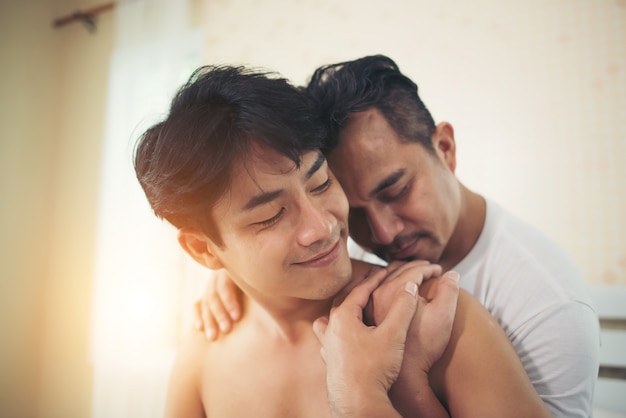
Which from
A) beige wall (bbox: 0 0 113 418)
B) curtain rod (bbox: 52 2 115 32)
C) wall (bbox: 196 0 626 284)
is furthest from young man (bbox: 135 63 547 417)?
curtain rod (bbox: 52 2 115 32)

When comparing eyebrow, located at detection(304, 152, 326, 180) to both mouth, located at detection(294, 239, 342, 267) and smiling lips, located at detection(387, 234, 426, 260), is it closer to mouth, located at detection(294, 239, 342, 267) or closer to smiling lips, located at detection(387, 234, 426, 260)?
mouth, located at detection(294, 239, 342, 267)

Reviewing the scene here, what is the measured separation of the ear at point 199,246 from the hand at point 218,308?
20cm

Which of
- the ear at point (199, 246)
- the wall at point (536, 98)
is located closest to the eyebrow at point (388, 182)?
the ear at point (199, 246)

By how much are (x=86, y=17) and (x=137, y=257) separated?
80.6 inches

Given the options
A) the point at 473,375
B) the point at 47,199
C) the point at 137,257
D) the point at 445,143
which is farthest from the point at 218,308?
the point at 47,199

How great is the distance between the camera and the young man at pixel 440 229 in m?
0.96

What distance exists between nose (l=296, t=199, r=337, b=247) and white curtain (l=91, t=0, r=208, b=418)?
6.36 ft

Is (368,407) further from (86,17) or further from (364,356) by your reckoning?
(86,17)

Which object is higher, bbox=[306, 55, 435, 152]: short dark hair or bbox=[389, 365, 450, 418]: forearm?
bbox=[306, 55, 435, 152]: short dark hair

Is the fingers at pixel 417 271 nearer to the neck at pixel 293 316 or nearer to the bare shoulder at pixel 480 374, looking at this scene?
the bare shoulder at pixel 480 374

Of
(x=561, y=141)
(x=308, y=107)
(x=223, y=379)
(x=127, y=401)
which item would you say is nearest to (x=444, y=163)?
(x=308, y=107)

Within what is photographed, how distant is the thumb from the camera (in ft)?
2.59

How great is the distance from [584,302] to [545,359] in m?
0.18

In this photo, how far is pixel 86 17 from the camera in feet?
10.8
